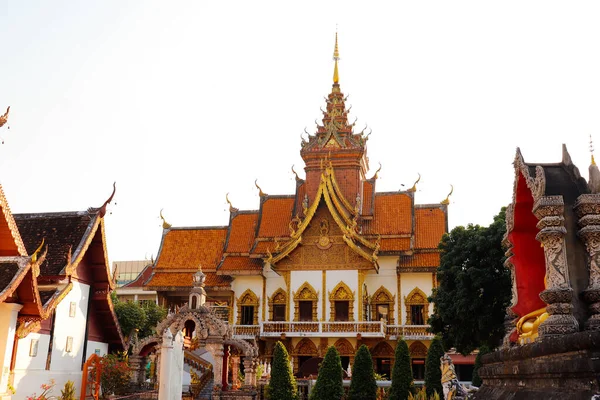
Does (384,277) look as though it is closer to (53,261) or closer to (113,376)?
(113,376)

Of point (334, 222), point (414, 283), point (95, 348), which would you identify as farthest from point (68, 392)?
point (414, 283)

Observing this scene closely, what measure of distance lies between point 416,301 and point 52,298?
15.8 metres

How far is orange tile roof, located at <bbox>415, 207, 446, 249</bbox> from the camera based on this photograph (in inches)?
1063

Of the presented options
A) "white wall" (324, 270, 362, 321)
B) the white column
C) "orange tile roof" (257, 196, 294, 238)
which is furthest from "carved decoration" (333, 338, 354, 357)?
the white column

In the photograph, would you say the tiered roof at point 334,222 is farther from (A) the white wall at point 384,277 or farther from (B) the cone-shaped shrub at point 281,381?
(B) the cone-shaped shrub at point 281,381

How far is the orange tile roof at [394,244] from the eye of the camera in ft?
87.6

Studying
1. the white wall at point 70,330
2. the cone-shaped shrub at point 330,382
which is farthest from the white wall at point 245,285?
the white wall at point 70,330

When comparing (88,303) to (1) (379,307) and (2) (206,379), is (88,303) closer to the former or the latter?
(2) (206,379)

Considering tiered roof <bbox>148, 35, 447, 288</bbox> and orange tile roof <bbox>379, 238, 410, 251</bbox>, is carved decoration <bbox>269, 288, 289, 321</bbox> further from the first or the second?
orange tile roof <bbox>379, 238, 410, 251</bbox>

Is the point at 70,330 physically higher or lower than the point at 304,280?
lower

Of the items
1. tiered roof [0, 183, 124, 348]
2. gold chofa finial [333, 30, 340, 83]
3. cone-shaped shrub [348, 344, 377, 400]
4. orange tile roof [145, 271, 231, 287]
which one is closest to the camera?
tiered roof [0, 183, 124, 348]

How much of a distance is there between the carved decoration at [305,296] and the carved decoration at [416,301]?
12.3 feet

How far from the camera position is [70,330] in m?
15.4

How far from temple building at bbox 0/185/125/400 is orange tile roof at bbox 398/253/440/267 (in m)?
12.8
